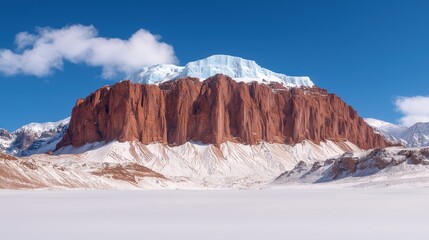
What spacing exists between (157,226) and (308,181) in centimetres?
12092

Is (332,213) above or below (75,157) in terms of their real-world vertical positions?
below

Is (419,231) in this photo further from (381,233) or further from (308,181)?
(308,181)

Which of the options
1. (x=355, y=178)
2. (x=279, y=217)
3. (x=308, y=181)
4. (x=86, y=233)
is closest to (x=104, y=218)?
(x=86, y=233)

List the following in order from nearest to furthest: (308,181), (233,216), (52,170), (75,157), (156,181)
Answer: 1. (233,216)
2. (52,170)
3. (308,181)
4. (156,181)
5. (75,157)

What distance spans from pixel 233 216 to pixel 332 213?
6.09 meters

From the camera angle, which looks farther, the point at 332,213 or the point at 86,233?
the point at 332,213

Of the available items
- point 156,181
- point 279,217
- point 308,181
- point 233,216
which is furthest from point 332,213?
point 156,181

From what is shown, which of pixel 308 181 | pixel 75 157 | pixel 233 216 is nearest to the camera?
pixel 233 216

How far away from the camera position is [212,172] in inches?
7731

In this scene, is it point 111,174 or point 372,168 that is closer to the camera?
point 372,168

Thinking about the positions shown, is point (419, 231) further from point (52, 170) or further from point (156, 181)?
point (156, 181)

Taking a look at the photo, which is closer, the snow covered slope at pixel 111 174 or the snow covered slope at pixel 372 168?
the snow covered slope at pixel 111 174

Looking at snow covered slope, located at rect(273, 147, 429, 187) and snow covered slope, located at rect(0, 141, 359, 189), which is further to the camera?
snow covered slope, located at rect(273, 147, 429, 187)

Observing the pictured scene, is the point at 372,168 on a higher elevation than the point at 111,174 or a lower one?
lower
